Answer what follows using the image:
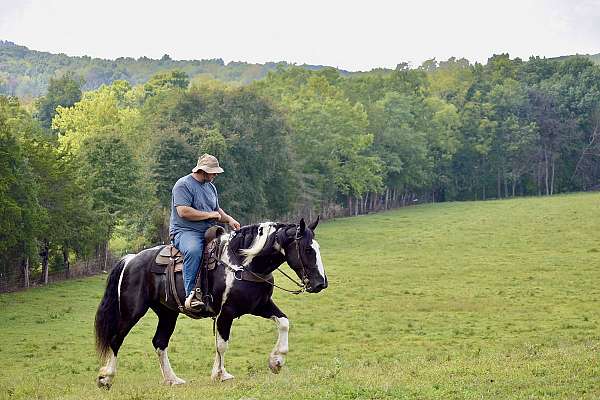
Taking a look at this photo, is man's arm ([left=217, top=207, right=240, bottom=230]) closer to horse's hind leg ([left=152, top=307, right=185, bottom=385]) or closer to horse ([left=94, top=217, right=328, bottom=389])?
horse ([left=94, top=217, right=328, bottom=389])

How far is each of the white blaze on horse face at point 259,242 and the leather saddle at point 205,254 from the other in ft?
1.85

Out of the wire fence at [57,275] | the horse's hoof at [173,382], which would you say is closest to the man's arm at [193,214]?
the horse's hoof at [173,382]

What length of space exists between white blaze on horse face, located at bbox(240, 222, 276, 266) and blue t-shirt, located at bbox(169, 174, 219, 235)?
3.05 feet

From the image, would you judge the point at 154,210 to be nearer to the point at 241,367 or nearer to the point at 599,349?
the point at 241,367

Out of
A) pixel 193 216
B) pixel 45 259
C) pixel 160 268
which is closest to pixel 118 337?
pixel 160 268

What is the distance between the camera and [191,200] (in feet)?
46.2

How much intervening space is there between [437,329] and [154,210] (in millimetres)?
30313

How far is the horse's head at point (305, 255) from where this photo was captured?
13.2 metres

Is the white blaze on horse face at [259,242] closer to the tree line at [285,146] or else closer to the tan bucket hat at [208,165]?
the tan bucket hat at [208,165]

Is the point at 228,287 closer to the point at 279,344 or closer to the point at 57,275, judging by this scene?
the point at 279,344

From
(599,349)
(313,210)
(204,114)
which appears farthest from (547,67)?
(599,349)

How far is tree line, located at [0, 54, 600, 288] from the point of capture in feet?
147

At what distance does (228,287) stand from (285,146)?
6130 centimetres

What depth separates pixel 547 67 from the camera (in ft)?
452
